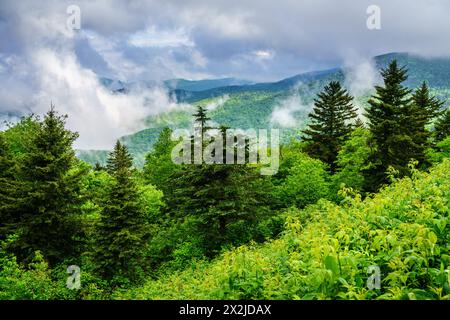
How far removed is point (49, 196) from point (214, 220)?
34.0 feet

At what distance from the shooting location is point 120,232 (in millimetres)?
23078

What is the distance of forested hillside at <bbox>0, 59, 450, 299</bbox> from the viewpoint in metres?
6.68

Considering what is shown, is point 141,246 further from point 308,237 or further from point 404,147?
point 404,147

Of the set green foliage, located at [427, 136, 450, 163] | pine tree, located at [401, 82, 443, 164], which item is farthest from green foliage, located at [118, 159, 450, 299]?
green foliage, located at [427, 136, 450, 163]

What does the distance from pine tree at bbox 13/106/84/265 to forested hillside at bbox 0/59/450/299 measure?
0.07 meters

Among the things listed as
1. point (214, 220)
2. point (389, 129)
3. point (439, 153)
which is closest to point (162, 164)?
point (214, 220)

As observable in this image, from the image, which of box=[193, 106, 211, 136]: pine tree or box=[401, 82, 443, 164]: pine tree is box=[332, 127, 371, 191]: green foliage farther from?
box=[193, 106, 211, 136]: pine tree

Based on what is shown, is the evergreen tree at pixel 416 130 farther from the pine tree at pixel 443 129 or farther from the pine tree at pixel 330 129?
the pine tree at pixel 330 129

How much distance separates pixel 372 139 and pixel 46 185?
25.9 meters

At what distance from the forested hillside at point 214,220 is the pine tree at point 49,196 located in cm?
7

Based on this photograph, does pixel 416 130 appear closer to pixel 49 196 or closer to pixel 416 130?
pixel 416 130

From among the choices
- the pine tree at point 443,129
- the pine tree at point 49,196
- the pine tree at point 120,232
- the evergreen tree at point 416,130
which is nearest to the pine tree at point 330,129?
the evergreen tree at point 416,130
